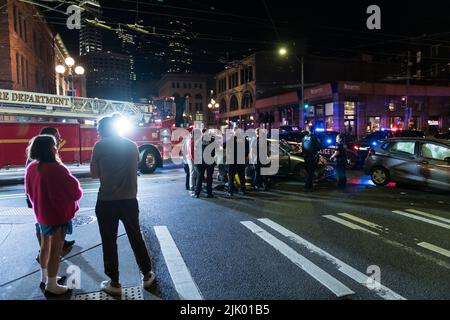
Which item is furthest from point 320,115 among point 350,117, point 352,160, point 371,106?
point 352,160

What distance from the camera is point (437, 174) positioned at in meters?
9.43

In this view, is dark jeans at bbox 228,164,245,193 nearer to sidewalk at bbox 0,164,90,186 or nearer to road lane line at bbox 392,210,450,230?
road lane line at bbox 392,210,450,230

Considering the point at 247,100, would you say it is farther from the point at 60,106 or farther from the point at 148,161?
the point at 60,106

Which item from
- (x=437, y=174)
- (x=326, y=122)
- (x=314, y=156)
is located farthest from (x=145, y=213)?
(x=326, y=122)

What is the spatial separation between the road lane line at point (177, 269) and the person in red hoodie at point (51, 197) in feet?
4.04

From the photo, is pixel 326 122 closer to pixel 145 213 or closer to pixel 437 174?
pixel 437 174

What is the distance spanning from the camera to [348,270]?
4594 mm

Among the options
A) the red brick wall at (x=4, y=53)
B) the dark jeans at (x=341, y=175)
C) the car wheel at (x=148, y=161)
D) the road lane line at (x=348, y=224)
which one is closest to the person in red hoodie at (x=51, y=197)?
the road lane line at (x=348, y=224)

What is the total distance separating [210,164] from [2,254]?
5.12 metres

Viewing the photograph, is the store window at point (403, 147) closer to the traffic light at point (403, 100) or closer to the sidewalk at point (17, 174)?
the sidewalk at point (17, 174)

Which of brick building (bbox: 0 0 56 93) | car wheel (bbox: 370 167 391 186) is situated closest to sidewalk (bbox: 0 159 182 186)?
brick building (bbox: 0 0 56 93)

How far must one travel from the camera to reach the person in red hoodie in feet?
13.0

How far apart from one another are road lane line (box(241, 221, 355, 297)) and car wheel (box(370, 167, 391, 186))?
5.93m

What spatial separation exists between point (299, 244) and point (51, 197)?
3575 mm
